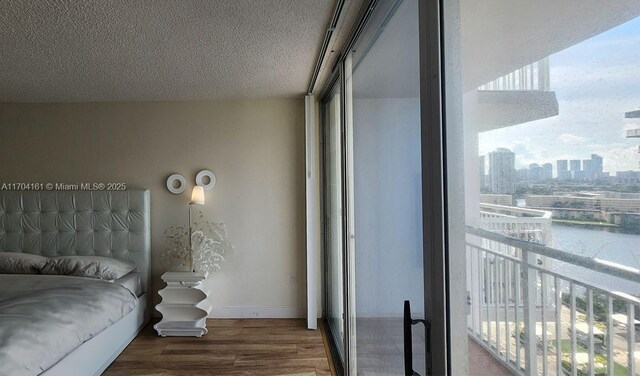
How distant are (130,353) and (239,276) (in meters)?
1.22

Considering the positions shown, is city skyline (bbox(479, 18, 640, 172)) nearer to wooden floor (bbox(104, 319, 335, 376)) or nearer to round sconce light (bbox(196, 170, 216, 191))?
wooden floor (bbox(104, 319, 335, 376))

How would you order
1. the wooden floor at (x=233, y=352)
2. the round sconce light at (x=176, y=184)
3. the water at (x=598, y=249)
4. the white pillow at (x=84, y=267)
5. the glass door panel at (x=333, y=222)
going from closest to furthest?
the water at (x=598, y=249) < the wooden floor at (x=233, y=352) < the glass door panel at (x=333, y=222) < the white pillow at (x=84, y=267) < the round sconce light at (x=176, y=184)

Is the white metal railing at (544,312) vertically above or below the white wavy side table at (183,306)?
above

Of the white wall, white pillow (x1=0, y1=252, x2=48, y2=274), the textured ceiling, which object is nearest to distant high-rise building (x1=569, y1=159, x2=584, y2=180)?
the textured ceiling

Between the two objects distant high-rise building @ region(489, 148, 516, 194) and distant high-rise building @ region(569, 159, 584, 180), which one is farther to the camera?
distant high-rise building @ region(489, 148, 516, 194)

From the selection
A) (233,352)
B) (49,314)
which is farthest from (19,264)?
(233,352)

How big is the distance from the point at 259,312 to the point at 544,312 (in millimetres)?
3643

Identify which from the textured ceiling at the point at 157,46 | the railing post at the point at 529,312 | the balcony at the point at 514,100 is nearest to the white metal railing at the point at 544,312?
the railing post at the point at 529,312

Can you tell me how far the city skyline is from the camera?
0.47 m

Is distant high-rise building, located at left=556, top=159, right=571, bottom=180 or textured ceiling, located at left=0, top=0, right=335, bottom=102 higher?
textured ceiling, located at left=0, top=0, right=335, bottom=102

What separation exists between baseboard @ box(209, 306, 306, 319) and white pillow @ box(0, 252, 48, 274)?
1.73m

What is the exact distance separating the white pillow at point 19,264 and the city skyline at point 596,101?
421cm

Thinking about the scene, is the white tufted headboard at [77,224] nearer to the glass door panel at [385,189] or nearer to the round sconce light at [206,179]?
the round sconce light at [206,179]

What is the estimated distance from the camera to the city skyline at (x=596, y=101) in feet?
1.55
